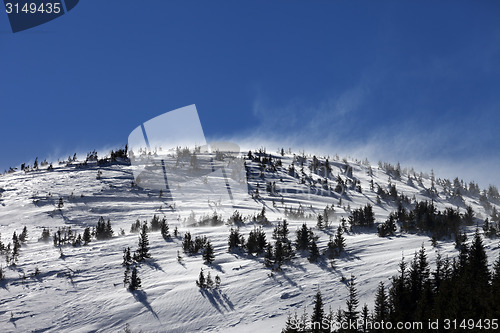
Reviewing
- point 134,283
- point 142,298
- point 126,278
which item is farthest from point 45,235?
point 142,298

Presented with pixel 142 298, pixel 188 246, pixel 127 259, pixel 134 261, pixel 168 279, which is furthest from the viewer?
pixel 188 246

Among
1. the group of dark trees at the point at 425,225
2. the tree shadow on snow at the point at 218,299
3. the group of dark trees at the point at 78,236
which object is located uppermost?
the group of dark trees at the point at 425,225

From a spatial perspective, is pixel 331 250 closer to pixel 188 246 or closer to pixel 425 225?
pixel 425 225

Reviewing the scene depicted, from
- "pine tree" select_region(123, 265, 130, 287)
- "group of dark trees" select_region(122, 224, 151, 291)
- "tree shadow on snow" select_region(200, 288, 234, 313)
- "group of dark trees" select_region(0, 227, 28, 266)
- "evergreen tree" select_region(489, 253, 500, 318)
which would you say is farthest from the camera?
"group of dark trees" select_region(0, 227, 28, 266)

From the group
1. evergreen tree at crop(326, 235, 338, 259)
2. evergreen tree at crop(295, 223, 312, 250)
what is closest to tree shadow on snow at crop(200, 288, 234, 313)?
evergreen tree at crop(295, 223, 312, 250)

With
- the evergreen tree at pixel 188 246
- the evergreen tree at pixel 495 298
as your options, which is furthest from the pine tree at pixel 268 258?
the evergreen tree at pixel 495 298

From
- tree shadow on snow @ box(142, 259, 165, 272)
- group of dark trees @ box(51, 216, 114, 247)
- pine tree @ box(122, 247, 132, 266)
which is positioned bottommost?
tree shadow on snow @ box(142, 259, 165, 272)

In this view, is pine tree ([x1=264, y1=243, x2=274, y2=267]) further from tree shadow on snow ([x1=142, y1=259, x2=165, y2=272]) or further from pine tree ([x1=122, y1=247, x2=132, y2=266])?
pine tree ([x1=122, y1=247, x2=132, y2=266])

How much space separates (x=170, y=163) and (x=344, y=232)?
3272 inches

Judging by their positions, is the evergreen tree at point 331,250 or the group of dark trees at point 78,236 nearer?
the evergreen tree at point 331,250

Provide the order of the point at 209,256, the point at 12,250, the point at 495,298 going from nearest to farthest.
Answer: the point at 495,298
the point at 209,256
the point at 12,250

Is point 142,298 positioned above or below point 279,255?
below

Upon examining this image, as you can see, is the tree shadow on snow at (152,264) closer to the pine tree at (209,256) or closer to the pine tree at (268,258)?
the pine tree at (209,256)

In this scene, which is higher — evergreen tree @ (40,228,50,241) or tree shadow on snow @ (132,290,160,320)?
evergreen tree @ (40,228,50,241)
